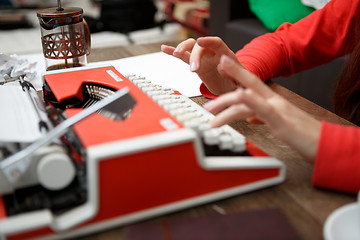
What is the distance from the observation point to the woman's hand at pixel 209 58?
0.71 metres

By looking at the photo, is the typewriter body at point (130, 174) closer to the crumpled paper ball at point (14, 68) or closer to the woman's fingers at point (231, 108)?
the woman's fingers at point (231, 108)

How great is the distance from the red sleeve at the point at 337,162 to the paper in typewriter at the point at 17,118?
1.27 feet

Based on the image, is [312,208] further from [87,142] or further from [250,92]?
[87,142]

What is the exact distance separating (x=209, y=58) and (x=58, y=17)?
1.25ft

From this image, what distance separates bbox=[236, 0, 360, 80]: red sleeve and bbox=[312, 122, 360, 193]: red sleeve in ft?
1.53

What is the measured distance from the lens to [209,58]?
0.78 meters

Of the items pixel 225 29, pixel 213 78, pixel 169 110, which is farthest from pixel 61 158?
pixel 225 29

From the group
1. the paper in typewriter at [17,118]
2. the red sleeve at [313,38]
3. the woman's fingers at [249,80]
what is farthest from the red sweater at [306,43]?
the paper in typewriter at [17,118]

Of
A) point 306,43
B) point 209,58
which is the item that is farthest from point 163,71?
point 306,43

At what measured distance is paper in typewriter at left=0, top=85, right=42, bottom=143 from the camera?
0.45 m

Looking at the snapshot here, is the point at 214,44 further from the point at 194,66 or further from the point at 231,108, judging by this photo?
the point at 231,108

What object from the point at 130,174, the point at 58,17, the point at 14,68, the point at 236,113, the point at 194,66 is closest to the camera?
the point at 130,174

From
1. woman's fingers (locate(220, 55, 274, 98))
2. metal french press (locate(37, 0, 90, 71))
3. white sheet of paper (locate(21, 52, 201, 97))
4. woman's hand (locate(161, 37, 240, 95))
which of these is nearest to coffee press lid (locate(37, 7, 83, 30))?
metal french press (locate(37, 0, 90, 71))

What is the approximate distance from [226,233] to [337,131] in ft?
0.78
